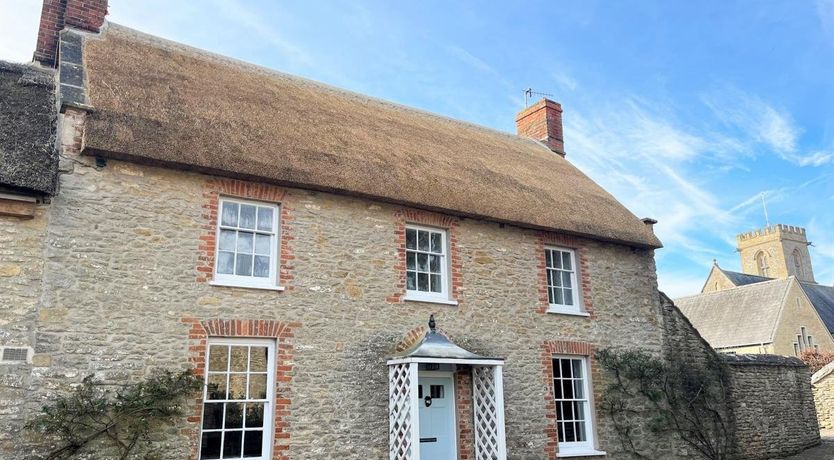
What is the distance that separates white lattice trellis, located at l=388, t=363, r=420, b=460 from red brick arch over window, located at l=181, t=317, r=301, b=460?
1635mm

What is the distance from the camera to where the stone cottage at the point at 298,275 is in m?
8.36

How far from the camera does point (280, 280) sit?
956 cm

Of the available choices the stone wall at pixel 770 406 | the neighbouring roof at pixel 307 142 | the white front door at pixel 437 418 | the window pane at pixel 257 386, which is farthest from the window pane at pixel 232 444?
the stone wall at pixel 770 406

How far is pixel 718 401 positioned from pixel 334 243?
9569 millimetres

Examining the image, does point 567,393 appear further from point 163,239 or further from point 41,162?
point 41,162

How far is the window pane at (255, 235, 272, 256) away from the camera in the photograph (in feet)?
31.7

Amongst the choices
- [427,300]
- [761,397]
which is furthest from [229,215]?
[761,397]

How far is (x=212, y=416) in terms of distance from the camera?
8688 millimetres

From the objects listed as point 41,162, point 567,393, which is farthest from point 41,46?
point 567,393

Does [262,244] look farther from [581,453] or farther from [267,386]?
[581,453]

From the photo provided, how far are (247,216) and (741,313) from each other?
32.4 m

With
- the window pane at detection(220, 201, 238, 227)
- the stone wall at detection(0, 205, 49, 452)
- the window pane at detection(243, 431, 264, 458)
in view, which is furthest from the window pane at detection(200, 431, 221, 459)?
the window pane at detection(220, 201, 238, 227)

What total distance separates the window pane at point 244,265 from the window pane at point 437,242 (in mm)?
3336

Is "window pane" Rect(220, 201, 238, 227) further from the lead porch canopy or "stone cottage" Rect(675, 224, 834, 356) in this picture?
"stone cottage" Rect(675, 224, 834, 356)
